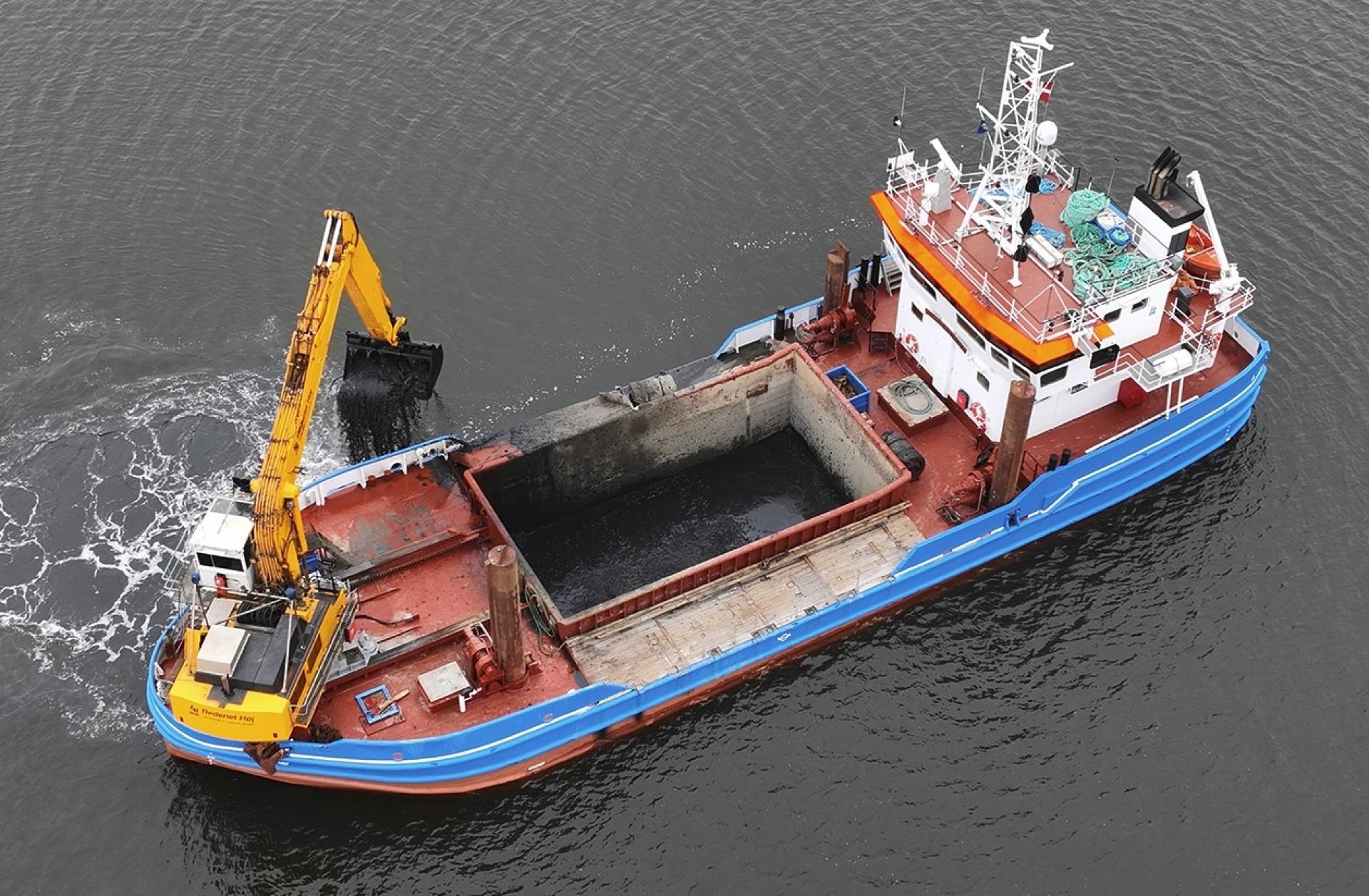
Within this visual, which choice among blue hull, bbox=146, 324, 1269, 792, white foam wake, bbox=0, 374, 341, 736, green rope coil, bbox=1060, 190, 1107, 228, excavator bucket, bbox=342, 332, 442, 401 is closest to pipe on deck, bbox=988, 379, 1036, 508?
blue hull, bbox=146, 324, 1269, 792

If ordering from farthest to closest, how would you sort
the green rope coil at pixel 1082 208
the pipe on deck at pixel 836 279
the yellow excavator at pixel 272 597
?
the pipe on deck at pixel 836 279, the green rope coil at pixel 1082 208, the yellow excavator at pixel 272 597

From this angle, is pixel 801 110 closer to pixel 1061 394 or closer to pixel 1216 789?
pixel 1061 394

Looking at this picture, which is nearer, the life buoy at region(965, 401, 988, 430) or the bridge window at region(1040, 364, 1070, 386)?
the bridge window at region(1040, 364, 1070, 386)

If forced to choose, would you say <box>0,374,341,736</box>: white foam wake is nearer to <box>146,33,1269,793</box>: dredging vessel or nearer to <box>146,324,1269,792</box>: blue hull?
<box>146,33,1269,793</box>: dredging vessel

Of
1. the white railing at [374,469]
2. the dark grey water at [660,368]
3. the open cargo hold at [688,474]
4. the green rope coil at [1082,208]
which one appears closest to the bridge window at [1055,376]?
the green rope coil at [1082,208]

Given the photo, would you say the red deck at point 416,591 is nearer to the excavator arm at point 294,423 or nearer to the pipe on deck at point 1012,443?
the excavator arm at point 294,423

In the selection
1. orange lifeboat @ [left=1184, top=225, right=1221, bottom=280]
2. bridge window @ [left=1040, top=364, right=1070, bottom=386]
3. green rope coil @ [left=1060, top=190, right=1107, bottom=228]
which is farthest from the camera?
orange lifeboat @ [left=1184, top=225, right=1221, bottom=280]
